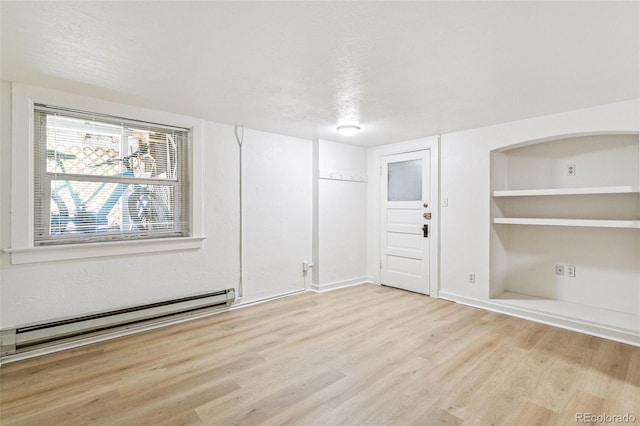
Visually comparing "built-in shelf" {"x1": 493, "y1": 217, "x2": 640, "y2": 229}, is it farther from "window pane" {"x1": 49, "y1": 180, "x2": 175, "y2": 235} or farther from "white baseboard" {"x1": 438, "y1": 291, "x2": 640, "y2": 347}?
"window pane" {"x1": 49, "y1": 180, "x2": 175, "y2": 235}

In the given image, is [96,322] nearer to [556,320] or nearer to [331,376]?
[331,376]

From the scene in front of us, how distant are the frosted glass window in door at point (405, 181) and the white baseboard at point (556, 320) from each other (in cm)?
150

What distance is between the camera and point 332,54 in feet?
6.63

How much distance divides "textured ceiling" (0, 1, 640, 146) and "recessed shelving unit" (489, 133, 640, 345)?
29.4 inches

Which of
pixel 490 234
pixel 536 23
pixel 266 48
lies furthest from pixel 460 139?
pixel 266 48

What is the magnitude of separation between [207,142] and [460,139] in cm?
321

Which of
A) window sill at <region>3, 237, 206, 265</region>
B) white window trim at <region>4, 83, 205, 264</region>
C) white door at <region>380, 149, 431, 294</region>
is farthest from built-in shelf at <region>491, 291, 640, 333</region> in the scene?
white window trim at <region>4, 83, 205, 264</region>

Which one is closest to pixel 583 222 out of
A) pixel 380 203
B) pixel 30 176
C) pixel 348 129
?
pixel 380 203

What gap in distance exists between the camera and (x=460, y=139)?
13.3ft

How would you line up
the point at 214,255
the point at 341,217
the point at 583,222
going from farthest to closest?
the point at 341,217 → the point at 214,255 → the point at 583,222

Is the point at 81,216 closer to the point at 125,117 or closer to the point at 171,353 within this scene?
the point at 125,117

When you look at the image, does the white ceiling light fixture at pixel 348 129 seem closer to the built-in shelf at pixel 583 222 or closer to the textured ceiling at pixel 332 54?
the textured ceiling at pixel 332 54

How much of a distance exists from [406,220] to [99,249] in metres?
3.84

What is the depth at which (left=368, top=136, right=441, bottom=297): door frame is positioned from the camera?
4.29 metres
